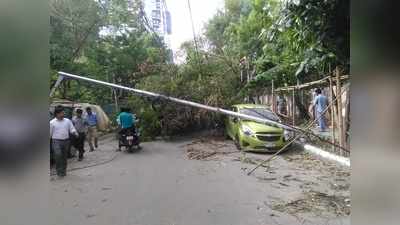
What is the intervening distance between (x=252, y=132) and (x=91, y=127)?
2.97 metres

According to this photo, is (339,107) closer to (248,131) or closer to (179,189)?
(248,131)

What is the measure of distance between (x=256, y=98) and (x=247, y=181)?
1.99 metres

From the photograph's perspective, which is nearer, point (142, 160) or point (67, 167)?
point (67, 167)

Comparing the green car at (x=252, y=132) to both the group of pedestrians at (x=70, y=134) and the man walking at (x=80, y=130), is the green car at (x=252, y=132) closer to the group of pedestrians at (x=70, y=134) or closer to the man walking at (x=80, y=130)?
the group of pedestrians at (x=70, y=134)

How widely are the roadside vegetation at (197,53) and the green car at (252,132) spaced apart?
1.01 ft

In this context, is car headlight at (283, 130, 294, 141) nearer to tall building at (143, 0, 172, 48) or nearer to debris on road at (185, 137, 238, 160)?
debris on road at (185, 137, 238, 160)

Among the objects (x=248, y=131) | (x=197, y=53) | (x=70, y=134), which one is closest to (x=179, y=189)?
(x=70, y=134)

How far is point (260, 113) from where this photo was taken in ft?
19.5

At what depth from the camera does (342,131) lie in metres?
5.04

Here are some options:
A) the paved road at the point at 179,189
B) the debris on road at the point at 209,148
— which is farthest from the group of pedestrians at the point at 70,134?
the debris on road at the point at 209,148

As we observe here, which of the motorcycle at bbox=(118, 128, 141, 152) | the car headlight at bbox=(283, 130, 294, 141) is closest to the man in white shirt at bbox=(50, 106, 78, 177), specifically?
the motorcycle at bbox=(118, 128, 141, 152)

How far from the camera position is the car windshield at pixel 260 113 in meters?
5.86
